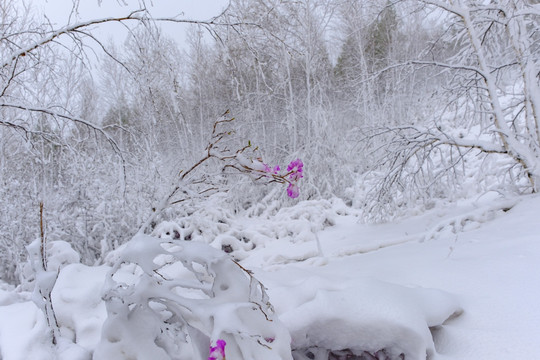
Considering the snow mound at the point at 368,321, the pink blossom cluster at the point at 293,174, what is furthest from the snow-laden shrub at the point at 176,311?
the pink blossom cluster at the point at 293,174

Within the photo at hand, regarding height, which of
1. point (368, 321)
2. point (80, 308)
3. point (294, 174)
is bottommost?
point (368, 321)

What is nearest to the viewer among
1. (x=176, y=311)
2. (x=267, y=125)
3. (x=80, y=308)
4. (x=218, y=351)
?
(x=218, y=351)

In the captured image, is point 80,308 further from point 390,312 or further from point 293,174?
point 390,312

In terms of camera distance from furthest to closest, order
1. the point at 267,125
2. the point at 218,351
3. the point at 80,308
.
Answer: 1. the point at 267,125
2. the point at 80,308
3. the point at 218,351

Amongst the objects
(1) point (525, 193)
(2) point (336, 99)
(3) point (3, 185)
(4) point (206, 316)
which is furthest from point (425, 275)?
(2) point (336, 99)

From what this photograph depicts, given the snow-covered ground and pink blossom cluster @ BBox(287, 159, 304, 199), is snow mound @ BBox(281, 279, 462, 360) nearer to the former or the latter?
the snow-covered ground

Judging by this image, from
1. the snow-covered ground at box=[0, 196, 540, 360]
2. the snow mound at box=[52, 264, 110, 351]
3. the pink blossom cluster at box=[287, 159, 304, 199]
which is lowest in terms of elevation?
the snow-covered ground at box=[0, 196, 540, 360]

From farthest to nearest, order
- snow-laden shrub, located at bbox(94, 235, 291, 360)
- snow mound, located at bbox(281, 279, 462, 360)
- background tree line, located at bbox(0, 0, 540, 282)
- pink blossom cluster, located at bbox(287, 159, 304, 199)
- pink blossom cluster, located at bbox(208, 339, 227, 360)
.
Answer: background tree line, located at bbox(0, 0, 540, 282)
pink blossom cluster, located at bbox(287, 159, 304, 199)
snow mound, located at bbox(281, 279, 462, 360)
snow-laden shrub, located at bbox(94, 235, 291, 360)
pink blossom cluster, located at bbox(208, 339, 227, 360)

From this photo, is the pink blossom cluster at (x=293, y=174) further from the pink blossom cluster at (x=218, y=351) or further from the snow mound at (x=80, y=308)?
the snow mound at (x=80, y=308)

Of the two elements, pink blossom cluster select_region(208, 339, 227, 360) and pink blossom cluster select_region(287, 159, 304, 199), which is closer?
pink blossom cluster select_region(208, 339, 227, 360)

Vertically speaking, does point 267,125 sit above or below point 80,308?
above

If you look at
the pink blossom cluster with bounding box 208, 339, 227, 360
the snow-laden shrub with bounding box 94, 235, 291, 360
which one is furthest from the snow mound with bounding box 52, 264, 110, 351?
the pink blossom cluster with bounding box 208, 339, 227, 360

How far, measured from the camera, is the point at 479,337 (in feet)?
4.44

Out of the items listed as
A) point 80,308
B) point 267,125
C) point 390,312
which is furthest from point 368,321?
point 267,125
